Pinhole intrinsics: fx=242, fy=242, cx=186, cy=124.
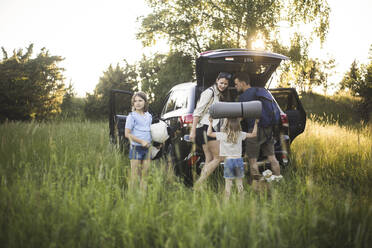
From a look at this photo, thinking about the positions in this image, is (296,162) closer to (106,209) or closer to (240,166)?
(240,166)

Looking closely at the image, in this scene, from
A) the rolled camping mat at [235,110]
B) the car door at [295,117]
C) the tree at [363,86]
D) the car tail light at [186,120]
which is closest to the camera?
the rolled camping mat at [235,110]

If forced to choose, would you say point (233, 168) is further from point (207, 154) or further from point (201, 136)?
point (201, 136)

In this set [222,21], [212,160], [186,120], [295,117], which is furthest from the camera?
[222,21]

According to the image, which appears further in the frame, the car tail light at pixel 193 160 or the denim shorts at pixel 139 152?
the car tail light at pixel 193 160

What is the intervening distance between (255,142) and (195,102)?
117 cm

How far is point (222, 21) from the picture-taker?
1529 cm

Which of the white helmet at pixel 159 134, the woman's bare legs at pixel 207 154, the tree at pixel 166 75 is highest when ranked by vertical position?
the tree at pixel 166 75

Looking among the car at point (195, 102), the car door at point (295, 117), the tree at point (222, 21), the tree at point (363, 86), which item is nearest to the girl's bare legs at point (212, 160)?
the car at point (195, 102)

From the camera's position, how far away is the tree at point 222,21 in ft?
43.9

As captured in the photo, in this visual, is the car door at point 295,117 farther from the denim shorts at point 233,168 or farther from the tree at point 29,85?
the tree at point 29,85

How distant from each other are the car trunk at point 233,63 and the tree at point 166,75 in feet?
39.9

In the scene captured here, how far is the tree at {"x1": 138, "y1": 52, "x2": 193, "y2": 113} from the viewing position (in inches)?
669

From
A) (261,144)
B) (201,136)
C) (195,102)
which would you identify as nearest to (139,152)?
(201,136)

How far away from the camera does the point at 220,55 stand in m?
3.75
